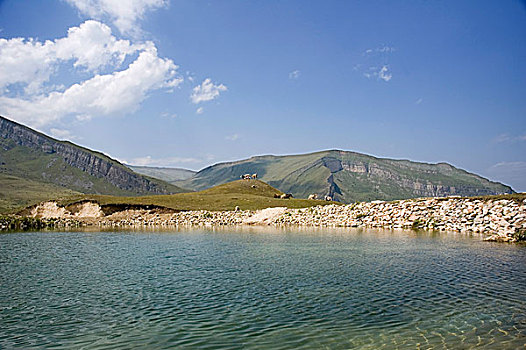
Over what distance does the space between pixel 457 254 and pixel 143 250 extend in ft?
89.0

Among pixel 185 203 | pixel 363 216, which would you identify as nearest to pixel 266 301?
pixel 363 216

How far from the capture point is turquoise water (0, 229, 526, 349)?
40.7ft

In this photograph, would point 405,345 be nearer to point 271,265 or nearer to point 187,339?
point 187,339

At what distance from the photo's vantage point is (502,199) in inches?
2064

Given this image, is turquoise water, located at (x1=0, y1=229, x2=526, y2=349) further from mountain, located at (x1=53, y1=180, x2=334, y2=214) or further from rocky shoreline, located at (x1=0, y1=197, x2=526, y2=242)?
mountain, located at (x1=53, y1=180, x2=334, y2=214)

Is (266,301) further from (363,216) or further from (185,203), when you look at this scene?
(185,203)

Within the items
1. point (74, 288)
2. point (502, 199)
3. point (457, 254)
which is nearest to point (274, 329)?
point (74, 288)

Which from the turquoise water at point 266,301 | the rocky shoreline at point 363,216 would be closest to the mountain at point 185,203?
the rocky shoreline at point 363,216

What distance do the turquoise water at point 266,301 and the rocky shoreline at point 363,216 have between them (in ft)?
68.1

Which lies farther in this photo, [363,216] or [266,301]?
[363,216]

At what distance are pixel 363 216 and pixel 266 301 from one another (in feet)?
164

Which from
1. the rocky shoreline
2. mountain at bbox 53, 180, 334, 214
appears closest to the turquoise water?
the rocky shoreline

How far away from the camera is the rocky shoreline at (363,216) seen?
4785 centimetres

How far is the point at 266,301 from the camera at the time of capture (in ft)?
54.5
